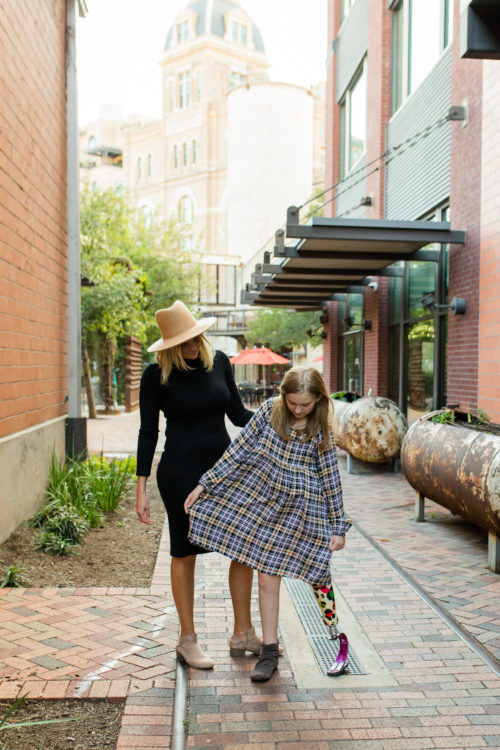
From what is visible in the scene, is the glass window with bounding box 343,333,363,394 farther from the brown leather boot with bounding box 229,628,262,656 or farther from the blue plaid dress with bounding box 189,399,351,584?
the blue plaid dress with bounding box 189,399,351,584

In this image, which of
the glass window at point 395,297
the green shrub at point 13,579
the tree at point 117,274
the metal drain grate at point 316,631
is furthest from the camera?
the tree at point 117,274

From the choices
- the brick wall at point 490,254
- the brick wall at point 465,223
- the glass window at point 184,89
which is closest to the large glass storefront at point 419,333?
the brick wall at point 465,223

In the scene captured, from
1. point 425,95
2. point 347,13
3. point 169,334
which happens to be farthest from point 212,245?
point 169,334

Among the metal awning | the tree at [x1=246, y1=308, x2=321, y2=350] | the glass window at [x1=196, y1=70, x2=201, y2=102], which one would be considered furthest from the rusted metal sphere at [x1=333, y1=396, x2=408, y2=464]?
the glass window at [x1=196, y1=70, x2=201, y2=102]

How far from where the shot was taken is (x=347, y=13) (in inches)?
734

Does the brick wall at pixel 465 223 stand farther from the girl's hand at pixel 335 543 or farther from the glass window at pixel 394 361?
the girl's hand at pixel 335 543

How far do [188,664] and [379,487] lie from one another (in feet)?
20.9

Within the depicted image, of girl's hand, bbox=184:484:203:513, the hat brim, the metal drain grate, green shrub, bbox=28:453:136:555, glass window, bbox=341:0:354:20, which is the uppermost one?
glass window, bbox=341:0:354:20

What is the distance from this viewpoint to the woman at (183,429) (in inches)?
149

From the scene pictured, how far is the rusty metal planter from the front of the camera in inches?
220

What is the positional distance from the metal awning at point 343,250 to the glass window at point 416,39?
3176mm

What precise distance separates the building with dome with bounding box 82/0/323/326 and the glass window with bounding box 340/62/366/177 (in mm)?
35528

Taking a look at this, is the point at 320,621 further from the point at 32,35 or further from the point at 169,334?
the point at 32,35

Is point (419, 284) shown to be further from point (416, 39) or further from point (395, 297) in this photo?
point (416, 39)
